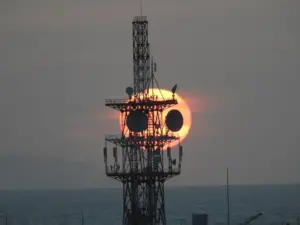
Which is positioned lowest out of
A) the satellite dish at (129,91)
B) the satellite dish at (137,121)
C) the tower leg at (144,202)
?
the tower leg at (144,202)

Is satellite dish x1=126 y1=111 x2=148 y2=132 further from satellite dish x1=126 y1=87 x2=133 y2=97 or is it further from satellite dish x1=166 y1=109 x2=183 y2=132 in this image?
satellite dish x1=166 y1=109 x2=183 y2=132

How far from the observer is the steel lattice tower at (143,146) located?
62.1 m

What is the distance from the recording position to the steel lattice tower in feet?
204

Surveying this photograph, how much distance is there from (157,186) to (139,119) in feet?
13.6

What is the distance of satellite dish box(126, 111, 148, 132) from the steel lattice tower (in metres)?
0.27

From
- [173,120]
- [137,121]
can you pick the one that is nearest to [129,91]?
[137,121]

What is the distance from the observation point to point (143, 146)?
62.3 metres

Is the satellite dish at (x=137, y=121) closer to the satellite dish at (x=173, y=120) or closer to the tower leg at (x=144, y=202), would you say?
the satellite dish at (x=173, y=120)

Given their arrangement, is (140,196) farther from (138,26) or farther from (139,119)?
(138,26)

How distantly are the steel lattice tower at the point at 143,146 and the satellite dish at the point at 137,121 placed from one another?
10.8 inches

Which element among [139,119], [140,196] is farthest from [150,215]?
[139,119]

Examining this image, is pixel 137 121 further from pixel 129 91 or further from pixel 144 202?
pixel 144 202

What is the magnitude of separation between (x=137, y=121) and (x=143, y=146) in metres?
1.75

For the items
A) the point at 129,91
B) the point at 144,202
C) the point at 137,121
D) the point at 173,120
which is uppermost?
the point at 129,91
